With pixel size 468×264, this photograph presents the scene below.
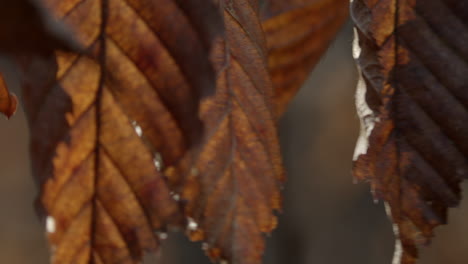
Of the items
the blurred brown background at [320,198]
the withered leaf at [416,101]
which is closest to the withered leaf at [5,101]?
the withered leaf at [416,101]

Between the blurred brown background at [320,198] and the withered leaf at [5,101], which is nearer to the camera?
the withered leaf at [5,101]

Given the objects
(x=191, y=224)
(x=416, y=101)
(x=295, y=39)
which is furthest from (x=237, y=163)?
(x=295, y=39)

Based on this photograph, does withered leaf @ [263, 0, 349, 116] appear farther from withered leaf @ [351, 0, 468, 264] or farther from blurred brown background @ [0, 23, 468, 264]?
blurred brown background @ [0, 23, 468, 264]

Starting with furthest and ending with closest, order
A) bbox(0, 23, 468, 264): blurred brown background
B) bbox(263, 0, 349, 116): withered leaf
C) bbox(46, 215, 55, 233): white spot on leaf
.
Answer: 1. bbox(0, 23, 468, 264): blurred brown background
2. bbox(263, 0, 349, 116): withered leaf
3. bbox(46, 215, 55, 233): white spot on leaf

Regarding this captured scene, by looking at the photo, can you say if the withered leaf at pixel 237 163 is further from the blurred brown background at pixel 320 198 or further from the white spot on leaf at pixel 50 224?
the blurred brown background at pixel 320 198

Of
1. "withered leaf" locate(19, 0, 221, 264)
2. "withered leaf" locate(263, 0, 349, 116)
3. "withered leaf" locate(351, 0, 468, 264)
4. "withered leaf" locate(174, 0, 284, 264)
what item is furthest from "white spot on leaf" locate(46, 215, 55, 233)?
"withered leaf" locate(263, 0, 349, 116)

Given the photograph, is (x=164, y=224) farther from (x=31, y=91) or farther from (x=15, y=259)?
(x=15, y=259)

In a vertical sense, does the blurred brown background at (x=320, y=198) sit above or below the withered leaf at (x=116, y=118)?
below
